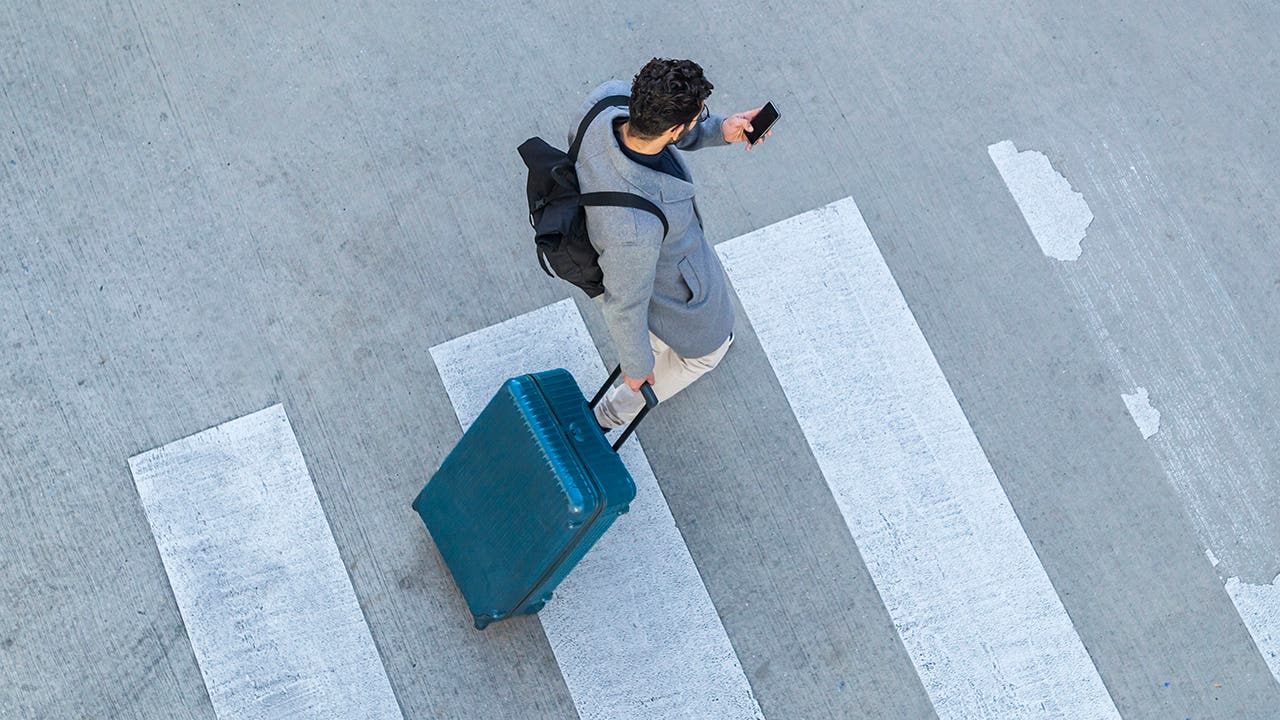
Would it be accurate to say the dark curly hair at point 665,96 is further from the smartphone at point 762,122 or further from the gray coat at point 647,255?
the smartphone at point 762,122

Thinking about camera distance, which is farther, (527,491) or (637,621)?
(637,621)

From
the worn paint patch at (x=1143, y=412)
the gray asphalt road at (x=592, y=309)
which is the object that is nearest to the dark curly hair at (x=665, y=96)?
the gray asphalt road at (x=592, y=309)

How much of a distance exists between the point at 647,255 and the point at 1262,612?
3.18 meters

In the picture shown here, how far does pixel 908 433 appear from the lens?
459 cm

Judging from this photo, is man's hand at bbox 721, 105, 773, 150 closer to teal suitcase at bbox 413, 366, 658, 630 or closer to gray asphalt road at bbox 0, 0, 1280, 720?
teal suitcase at bbox 413, 366, 658, 630

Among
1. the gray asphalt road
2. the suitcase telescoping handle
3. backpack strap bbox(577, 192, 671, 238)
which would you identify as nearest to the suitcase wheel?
the gray asphalt road

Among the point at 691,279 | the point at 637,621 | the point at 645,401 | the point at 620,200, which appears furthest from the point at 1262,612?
the point at 620,200

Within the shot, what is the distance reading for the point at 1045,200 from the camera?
4996 millimetres

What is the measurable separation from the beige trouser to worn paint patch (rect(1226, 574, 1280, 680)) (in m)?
2.38

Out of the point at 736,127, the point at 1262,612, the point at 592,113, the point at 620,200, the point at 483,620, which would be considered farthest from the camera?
the point at 1262,612

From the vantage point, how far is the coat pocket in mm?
3377

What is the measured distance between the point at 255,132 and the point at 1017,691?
3.93 metres

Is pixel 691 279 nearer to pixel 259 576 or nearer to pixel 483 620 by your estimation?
pixel 483 620

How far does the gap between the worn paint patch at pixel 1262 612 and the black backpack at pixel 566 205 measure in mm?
3052
